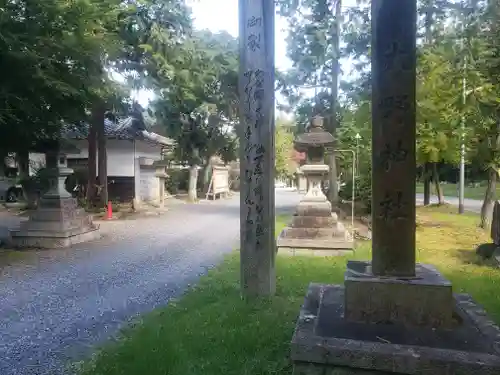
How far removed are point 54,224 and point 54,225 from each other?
0.03 metres

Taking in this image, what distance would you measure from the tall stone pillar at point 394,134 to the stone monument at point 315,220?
558 cm

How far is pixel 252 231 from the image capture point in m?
5.74

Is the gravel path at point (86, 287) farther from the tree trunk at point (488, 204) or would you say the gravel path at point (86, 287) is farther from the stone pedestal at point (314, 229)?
the tree trunk at point (488, 204)

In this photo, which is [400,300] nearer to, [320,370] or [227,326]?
[320,370]

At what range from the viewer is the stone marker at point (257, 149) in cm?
565

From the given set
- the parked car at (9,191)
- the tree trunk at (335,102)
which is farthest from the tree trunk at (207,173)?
the tree trunk at (335,102)

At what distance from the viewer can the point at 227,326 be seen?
4.73 meters

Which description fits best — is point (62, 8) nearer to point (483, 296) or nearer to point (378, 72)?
point (378, 72)

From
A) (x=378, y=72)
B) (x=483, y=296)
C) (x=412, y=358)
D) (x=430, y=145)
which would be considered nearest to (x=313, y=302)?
(x=412, y=358)

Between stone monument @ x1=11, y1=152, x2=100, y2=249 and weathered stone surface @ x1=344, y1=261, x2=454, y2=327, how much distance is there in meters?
8.82

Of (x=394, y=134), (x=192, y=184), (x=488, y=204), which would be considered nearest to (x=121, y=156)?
(x=192, y=184)

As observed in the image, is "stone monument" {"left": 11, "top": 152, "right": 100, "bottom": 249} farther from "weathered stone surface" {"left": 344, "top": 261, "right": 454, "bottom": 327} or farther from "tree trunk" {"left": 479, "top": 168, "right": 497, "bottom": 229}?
"tree trunk" {"left": 479, "top": 168, "right": 497, "bottom": 229}

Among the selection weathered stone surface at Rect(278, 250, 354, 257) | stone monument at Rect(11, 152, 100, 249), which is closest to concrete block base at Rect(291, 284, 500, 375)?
weathered stone surface at Rect(278, 250, 354, 257)

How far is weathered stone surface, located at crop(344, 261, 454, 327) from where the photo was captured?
3436mm
